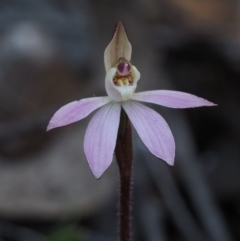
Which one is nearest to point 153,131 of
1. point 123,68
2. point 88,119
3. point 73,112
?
point 73,112

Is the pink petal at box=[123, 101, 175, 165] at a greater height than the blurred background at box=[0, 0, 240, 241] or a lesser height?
lesser

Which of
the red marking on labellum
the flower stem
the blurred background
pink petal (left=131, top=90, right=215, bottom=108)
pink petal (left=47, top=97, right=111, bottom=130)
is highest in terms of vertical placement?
the blurred background

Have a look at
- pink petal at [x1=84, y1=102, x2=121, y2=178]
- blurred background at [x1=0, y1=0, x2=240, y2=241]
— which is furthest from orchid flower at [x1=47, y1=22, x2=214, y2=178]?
blurred background at [x1=0, y1=0, x2=240, y2=241]

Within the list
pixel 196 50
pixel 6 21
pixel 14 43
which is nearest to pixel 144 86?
pixel 196 50

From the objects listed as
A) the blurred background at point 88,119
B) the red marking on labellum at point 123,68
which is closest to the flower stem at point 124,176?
the red marking on labellum at point 123,68

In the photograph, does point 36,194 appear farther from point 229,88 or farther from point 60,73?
point 229,88

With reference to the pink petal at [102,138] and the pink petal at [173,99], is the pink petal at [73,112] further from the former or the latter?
the pink petal at [173,99]

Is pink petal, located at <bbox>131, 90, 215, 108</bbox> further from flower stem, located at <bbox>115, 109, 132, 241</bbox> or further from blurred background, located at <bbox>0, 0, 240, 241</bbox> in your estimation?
blurred background, located at <bbox>0, 0, 240, 241</bbox>
